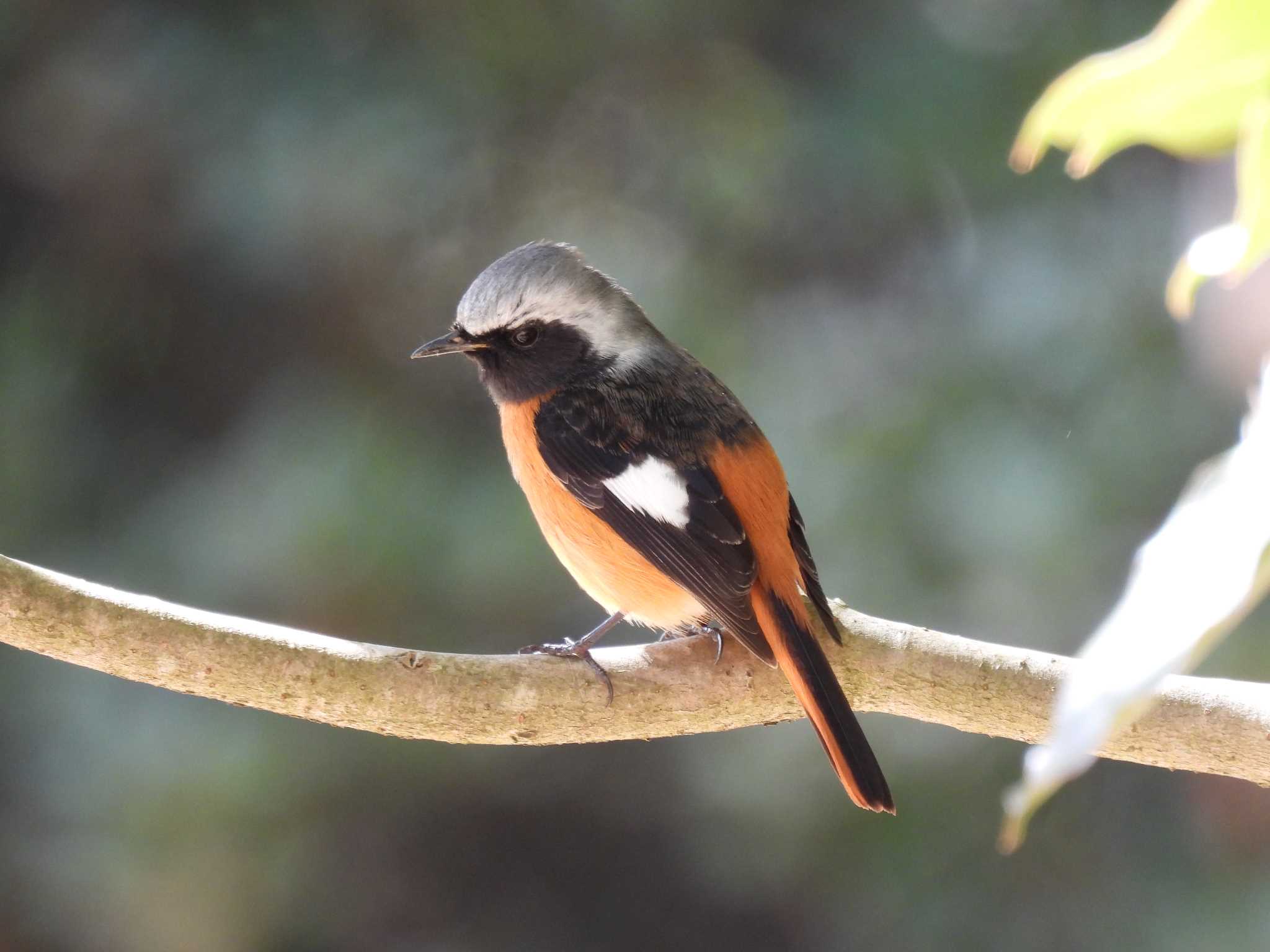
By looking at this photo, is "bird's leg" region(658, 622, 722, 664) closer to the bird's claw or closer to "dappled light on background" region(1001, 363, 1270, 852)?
the bird's claw

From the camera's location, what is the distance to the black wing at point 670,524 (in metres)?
2.50

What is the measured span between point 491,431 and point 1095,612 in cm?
227

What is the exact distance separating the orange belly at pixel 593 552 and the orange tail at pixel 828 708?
257 mm

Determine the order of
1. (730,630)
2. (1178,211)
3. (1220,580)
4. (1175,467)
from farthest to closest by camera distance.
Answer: (1178,211) < (1175,467) < (730,630) < (1220,580)

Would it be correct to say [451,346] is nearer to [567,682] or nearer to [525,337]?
[525,337]

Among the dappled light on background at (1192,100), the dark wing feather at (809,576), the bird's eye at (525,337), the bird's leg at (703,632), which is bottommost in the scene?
the bird's leg at (703,632)

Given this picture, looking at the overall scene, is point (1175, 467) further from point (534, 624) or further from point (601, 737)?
point (601, 737)

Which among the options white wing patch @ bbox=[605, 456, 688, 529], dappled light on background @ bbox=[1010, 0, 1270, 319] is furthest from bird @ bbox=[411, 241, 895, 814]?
dappled light on background @ bbox=[1010, 0, 1270, 319]

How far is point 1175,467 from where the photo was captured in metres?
4.69

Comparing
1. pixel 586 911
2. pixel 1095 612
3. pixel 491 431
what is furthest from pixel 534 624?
pixel 1095 612

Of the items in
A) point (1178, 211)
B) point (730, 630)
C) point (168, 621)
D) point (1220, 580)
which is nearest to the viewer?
point (1220, 580)

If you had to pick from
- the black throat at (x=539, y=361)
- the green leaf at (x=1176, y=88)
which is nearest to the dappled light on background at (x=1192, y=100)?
the green leaf at (x=1176, y=88)

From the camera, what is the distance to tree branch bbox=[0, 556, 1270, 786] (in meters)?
2.25

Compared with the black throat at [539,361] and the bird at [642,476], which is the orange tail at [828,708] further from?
the black throat at [539,361]
